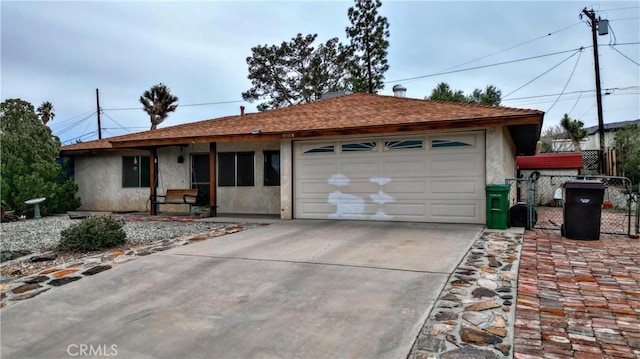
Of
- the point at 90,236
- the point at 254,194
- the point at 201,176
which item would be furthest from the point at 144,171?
the point at 90,236

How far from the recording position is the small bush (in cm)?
630

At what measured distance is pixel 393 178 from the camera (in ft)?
30.2

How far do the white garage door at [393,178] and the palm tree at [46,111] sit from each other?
116 ft

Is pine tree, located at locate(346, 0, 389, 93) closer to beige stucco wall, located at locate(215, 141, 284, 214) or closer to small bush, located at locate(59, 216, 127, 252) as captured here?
beige stucco wall, located at locate(215, 141, 284, 214)

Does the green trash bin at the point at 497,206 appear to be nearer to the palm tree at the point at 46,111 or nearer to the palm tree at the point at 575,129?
the palm tree at the point at 575,129

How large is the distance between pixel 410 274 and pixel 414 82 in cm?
2487

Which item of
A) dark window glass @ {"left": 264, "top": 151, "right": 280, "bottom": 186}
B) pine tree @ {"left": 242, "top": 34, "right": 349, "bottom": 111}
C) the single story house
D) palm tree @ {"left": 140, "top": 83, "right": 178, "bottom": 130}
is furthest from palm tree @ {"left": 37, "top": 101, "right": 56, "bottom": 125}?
dark window glass @ {"left": 264, "top": 151, "right": 280, "bottom": 186}

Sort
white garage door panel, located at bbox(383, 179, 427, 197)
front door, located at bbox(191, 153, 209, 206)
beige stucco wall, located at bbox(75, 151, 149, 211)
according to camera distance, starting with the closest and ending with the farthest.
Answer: white garage door panel, located at bbox(383, 179, 427, 197)
front door, located at bbox(191, 153, 209, 206)
beige stucco wall, located at bbox(75, 151, 149, 211)

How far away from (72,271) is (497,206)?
7457 mm

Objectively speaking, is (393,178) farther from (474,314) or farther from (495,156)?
(474,314)

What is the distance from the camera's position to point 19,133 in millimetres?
12305

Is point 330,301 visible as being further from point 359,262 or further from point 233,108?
point 233,108

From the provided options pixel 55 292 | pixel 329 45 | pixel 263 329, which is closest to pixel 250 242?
pixel 55 292

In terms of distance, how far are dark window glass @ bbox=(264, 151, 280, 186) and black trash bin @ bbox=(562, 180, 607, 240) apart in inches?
295
